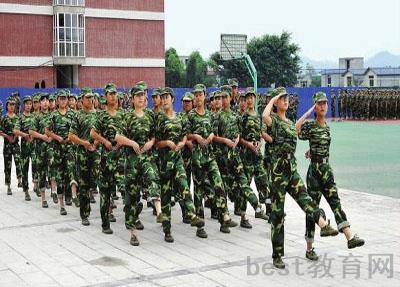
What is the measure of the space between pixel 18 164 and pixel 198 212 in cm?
475

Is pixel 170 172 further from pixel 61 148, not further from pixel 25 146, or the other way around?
pixel 25 146

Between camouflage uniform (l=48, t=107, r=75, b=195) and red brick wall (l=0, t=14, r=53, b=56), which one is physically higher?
red brick wall (l=0, t=14, r=53, b=56)

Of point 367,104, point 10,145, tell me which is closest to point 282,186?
point 10,145

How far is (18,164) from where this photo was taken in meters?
11.4

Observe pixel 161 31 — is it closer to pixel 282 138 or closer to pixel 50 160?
pixel 50 160

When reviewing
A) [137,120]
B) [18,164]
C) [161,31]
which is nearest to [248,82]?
[161,31]

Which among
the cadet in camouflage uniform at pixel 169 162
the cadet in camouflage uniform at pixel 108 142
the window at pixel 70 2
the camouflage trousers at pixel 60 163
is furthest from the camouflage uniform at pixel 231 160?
the window at pixel 70 2

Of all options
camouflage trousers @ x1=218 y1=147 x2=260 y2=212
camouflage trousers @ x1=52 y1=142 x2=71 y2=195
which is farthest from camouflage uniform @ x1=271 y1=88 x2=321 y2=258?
camouflage trousers @ x1=52 y1=142 x2=71 y2=195

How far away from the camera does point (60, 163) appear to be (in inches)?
385

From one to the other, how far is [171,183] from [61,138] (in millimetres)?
2933

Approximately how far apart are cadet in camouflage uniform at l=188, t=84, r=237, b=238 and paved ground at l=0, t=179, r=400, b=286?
1.13 feet

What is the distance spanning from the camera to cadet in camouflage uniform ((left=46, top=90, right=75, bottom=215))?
9633 mm

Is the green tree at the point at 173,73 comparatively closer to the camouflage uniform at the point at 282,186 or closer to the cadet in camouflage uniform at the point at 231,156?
the cadet in camouflage uniform at the point at 231,156

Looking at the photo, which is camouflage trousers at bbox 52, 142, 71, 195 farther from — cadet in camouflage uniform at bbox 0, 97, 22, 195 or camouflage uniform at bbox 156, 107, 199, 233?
camouflage uniform at bbox 156, 107, 199, 233
